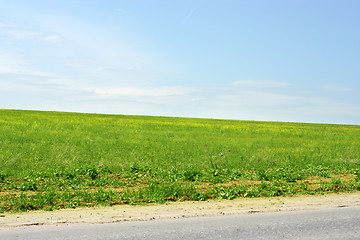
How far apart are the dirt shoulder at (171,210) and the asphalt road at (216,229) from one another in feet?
1.31

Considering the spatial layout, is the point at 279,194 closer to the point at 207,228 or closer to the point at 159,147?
the point at 207,228

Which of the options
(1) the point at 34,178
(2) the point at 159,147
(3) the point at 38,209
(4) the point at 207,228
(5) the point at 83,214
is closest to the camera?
(4) the point at 207,228

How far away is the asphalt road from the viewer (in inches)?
270

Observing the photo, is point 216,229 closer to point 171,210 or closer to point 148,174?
point 171,210

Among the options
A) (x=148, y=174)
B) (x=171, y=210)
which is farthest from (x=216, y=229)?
(x=148, y=174)

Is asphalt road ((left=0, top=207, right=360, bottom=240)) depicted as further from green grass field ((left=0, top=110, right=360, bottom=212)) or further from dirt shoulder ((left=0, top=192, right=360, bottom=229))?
green grass field ((left=0, top=110, right=360, bottom=212))

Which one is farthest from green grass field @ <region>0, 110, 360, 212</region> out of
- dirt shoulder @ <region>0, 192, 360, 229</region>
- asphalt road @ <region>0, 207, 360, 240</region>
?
asphalt road @ <region>0, 207, 360, 240</region>

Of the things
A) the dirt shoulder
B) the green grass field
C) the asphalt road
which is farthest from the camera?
the green grass field

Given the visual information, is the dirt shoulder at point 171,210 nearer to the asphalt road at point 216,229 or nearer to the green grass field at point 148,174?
the asphalt road at point 216,229

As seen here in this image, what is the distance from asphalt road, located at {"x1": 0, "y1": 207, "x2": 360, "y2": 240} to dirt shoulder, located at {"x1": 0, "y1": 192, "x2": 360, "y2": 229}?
40 cm

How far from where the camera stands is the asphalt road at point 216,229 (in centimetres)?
686

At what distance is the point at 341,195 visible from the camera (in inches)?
437

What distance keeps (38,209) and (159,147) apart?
13340 millimetres

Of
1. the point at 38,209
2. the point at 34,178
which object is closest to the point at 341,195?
the point at 38,209
